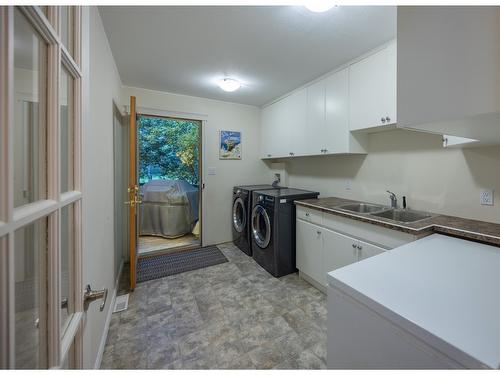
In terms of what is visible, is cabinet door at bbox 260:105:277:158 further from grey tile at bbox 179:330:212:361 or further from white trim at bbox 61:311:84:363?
white trim at bbox 61:311:84:363

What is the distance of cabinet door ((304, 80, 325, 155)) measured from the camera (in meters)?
2.56

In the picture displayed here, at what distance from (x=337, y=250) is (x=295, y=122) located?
1.79m

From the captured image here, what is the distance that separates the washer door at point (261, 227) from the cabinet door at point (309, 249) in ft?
1.19

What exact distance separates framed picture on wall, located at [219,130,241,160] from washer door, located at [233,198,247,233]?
0.76 metres

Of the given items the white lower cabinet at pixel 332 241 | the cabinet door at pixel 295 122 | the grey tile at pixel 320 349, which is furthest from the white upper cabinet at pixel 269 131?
the grey tile at pixel 320 349

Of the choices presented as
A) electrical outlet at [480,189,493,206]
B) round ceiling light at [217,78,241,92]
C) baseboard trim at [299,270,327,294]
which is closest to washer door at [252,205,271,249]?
baseboard trim at [299,270,327,294]

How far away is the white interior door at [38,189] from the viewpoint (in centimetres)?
35

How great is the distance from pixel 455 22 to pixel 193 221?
4.02 m

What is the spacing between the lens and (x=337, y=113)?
7.75 ft

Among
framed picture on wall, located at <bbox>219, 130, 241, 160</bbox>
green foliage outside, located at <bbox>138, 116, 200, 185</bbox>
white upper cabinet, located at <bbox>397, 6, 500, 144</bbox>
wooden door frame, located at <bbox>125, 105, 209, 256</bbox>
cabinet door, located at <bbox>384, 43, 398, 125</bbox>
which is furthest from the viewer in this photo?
green foliage outside, located at <bbox>138, 116, 200, 185</bbox>

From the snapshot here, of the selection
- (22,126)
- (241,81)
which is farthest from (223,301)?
(241,81)

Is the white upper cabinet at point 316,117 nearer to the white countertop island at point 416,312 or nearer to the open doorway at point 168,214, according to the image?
the open doorway at point 168,214
